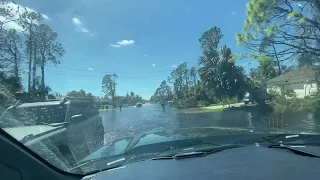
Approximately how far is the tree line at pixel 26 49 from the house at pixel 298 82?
2175 centimetres

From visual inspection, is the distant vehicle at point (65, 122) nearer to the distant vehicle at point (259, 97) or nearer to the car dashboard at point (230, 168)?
the car dashboard at point (230, 168)

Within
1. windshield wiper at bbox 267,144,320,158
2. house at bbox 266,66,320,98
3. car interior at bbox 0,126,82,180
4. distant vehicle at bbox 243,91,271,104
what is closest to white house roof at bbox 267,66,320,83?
house at bbox 266,66,320,98

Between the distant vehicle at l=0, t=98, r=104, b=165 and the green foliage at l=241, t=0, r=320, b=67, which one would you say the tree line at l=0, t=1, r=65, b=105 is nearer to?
the distant vehicle at l=0, t=98, r=104, b=165

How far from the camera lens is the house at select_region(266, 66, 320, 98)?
80.6 ft

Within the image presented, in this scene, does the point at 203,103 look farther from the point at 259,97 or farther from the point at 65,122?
the point at 65,122

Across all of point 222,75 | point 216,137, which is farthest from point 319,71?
point 216,137

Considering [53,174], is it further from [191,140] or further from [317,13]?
[317,13]

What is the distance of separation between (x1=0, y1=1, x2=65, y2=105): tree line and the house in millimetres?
21747

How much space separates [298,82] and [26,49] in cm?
2675

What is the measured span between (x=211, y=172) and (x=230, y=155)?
0.57 m

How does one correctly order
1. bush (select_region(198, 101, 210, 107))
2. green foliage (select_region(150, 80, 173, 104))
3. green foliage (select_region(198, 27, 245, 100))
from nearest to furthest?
green foliage (select_region(150, 80, 173, 104)) → green foliage (select_region(198, 27, 245, 100)) → bush (select_region(198, 101, 210, 107))

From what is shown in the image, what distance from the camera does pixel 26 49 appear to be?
480 cm

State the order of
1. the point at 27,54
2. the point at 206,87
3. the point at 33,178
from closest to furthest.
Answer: the point at 33,178 < the point at 27,54 < the point at 206,87

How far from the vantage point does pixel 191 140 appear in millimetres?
3850
